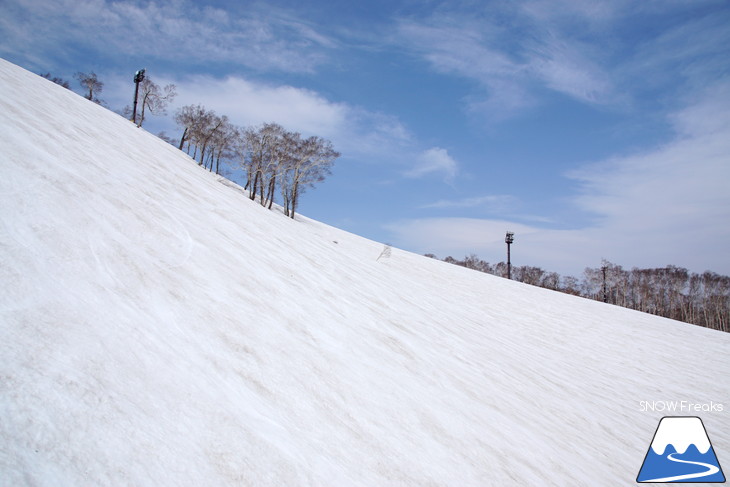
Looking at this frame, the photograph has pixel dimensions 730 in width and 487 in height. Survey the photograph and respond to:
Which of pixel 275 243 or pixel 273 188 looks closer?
pixel 275 243

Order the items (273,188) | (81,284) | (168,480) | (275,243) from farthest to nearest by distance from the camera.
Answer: (273,188) → (275,243) → (81,284) → (168,480)

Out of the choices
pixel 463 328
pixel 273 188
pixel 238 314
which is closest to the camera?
pixel 238 314

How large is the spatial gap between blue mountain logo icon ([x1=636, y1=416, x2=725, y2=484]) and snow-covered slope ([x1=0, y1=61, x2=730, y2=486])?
180mm

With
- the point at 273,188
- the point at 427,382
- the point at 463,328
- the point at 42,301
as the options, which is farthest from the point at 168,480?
the point at 273,188

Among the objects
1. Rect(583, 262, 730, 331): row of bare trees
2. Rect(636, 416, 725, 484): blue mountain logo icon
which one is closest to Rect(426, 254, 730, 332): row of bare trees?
Rect(583, 262, 730, 331): row of bare trees

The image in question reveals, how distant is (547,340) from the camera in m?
11.3

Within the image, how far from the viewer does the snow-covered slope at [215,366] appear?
1.90m

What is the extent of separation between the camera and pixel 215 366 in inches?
109

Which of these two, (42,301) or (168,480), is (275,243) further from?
(168,480)

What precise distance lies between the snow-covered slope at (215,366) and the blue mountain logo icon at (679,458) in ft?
0.59

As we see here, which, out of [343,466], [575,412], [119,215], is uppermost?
[119,215]

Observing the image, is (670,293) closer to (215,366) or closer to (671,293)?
(671,293)

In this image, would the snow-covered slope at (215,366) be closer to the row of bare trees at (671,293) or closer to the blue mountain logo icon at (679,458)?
the blue mountain logo icon at (679,458)

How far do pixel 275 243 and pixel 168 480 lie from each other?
19.0ft
